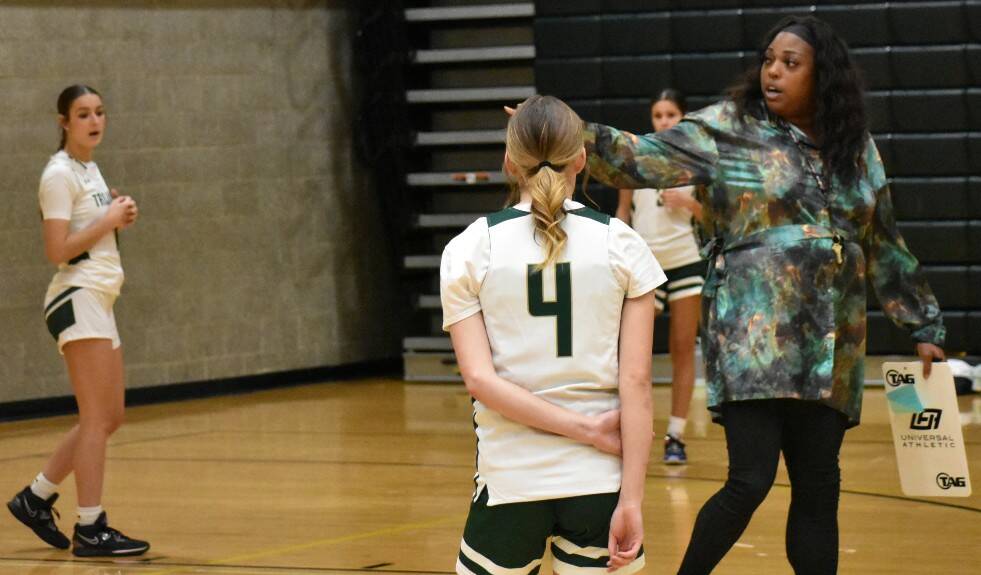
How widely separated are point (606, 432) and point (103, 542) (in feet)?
9.33

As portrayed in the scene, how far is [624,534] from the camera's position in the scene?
2.43 meters

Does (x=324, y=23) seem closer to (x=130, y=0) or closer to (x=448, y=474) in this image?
(x=130, y=0)

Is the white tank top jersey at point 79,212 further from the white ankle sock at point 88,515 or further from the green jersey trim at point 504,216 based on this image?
the green jersey trim at point 504,216

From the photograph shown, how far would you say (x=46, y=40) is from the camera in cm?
862

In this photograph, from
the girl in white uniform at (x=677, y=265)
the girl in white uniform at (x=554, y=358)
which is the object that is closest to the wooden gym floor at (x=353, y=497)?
the girl in white uniform at (x=677, y=265)

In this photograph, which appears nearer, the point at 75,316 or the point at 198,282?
the point at 75,316

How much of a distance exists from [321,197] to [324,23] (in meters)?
1.18

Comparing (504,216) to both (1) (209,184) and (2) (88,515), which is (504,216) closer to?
(2) (88,515)

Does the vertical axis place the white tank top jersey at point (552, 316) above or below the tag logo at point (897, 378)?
above

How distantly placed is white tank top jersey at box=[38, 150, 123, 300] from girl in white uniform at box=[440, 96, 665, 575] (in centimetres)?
265

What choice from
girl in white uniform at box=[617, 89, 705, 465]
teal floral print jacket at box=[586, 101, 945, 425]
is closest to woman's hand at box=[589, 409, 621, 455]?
teal floral print jacket at box=[586, 101, 945, 425]

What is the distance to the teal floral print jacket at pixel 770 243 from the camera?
338 cm

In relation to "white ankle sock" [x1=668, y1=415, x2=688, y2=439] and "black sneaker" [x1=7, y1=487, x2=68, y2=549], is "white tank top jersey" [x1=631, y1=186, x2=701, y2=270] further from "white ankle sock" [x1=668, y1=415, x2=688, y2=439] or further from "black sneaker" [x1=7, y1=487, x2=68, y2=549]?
"black sneaker" [x1=7, y1=487, x2=68, y2=549]

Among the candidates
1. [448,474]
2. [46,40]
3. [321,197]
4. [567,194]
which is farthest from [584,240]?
[321,197]
